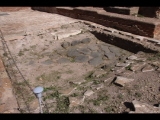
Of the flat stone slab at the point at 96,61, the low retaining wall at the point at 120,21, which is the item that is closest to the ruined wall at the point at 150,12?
the low retaining wall at the point at 120,21

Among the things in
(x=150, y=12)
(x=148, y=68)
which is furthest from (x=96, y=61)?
(x=150, y=12)

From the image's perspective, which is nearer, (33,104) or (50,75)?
(33,104)

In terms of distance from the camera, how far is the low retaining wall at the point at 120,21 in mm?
6516

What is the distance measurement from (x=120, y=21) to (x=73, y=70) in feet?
9.69

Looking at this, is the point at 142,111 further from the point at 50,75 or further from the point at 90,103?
the point at 50,75

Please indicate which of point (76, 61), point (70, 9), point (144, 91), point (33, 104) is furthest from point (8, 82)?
point (70, 9)

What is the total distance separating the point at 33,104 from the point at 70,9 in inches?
273

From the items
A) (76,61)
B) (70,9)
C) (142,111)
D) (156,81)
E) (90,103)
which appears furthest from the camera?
(70,9)

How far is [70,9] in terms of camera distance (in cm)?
1005

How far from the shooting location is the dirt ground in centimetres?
389

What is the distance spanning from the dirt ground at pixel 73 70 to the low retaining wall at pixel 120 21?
22.7 inches

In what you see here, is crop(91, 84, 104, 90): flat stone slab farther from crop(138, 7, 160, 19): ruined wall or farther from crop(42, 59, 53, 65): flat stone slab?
crop(138, 7, 160, 19): ruined wall

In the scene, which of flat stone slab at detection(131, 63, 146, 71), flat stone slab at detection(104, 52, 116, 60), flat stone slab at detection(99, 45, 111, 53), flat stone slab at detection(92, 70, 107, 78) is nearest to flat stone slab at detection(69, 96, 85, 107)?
flat stone slab at detection(92, 70, 107, 78)

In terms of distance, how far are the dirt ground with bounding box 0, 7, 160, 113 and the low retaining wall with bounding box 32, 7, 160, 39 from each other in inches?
22.7
